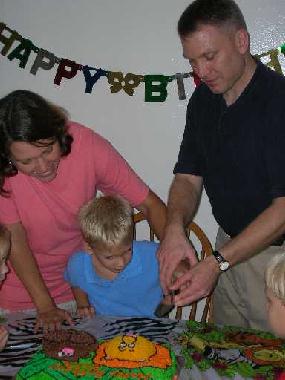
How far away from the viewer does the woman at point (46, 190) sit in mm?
1563

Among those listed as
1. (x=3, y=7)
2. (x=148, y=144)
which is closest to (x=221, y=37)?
(x=148, y=144)

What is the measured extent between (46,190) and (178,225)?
1.49ft

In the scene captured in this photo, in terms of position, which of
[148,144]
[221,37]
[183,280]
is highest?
[221,37]

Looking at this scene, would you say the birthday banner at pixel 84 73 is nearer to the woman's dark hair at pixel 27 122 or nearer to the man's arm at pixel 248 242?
the woman's dark hair at pixel 27 122

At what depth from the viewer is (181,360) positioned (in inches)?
49.5

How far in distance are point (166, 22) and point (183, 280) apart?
1.36 m

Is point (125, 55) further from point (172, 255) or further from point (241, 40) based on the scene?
point (172, 255)

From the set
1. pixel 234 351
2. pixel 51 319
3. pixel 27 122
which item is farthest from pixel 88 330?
pixel 27 122

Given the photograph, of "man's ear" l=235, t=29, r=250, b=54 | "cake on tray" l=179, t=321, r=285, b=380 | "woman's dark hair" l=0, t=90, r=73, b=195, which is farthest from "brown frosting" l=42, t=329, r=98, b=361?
"man's ear" l=235, t=29, r=250, b=54

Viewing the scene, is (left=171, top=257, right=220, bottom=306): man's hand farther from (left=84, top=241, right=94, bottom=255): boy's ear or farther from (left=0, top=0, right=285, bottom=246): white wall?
(left=0, top=0, right=285, bottom=246): white wall

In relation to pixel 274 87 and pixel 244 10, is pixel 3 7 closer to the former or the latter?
pixel 244 10

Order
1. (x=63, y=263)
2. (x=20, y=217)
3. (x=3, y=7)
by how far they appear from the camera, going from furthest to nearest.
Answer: (x=3, y=7) < (x=63, y=263) < (x=20, y=217)

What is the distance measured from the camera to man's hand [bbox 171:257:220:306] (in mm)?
1478

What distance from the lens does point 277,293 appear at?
127 cm
